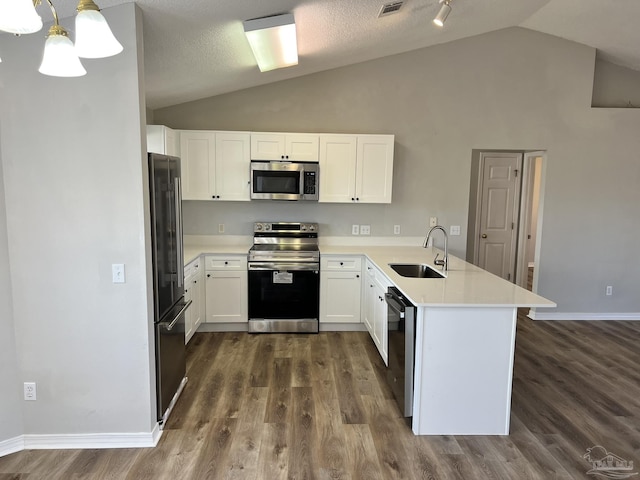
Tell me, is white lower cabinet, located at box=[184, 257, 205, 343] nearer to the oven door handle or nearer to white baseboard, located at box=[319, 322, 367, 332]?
the oven door handle

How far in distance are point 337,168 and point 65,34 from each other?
3281 millimetres

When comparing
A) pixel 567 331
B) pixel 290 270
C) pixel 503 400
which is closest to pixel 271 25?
pixel 290 270

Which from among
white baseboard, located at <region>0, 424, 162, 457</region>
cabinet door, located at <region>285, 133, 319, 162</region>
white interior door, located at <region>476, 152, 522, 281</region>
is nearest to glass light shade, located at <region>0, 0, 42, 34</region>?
white baseboard, located at <region>0, 424, 162, 457</region>

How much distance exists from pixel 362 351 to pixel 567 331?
2438 mm

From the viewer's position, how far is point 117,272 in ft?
7.72

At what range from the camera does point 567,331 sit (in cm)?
455

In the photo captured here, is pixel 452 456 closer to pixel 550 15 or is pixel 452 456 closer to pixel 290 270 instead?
pixel 290 270

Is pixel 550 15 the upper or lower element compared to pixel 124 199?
upper

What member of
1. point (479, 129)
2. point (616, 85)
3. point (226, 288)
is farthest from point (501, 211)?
point (226, 288)

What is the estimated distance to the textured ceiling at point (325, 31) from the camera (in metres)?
2.51

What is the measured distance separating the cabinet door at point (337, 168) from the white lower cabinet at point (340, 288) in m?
0.70

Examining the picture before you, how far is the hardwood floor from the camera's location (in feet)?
7.47

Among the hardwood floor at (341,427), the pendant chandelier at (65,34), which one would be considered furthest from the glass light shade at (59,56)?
the hardwood floor at (341,427)

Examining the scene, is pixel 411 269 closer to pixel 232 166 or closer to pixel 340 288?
pixel 340 288
